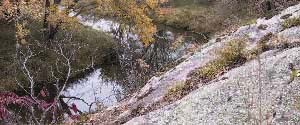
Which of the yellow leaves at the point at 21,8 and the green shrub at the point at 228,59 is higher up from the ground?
the green shrub at the point at 228,59

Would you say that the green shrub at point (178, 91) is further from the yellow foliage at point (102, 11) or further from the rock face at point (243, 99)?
the yellow foliage at point (102, 11)

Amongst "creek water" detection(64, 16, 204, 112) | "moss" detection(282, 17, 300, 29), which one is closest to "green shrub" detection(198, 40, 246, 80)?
"moss" detection(282, 17, 300, 29)

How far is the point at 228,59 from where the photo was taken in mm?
16062

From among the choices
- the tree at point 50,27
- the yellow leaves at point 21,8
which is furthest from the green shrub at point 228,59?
the yellow leaves at point 21,8

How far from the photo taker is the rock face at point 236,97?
464 inches

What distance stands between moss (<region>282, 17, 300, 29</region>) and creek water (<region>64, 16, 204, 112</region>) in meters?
9.88

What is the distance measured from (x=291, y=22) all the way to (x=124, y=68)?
1935cm

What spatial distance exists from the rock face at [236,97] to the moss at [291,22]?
22cm

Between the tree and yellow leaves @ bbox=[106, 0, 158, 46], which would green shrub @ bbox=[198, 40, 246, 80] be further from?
yellow leaves @ bbox=[106, 0, 158, 46]

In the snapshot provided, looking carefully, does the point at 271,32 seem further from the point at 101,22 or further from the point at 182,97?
the point at 101,22

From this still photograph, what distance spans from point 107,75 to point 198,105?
78.9ft

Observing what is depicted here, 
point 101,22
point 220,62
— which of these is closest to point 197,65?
point 220,62

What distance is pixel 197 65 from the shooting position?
18.0 meters

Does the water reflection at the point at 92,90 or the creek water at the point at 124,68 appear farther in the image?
the water reflection at the point at 92,90
